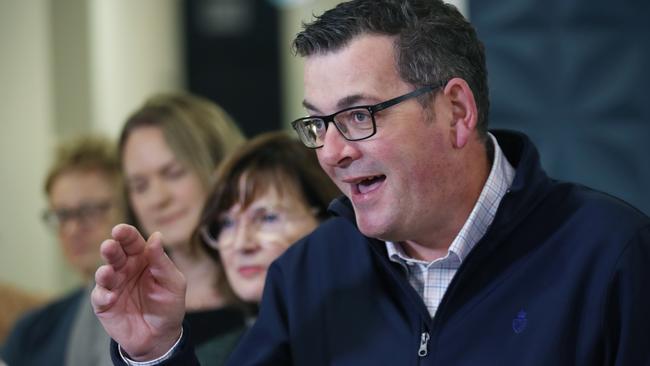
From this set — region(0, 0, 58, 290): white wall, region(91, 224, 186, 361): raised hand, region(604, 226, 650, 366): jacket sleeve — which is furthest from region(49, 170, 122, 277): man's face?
A: region(604, 226, 650, 366): jacket sleeve

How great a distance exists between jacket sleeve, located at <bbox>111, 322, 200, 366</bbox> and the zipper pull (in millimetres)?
412

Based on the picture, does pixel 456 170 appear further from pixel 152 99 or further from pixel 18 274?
pixel 18 274

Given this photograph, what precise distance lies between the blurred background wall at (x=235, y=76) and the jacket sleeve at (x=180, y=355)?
3.79 feet

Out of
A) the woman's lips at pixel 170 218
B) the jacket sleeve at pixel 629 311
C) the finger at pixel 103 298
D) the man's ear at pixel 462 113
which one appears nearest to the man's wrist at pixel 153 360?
the finger at pixel 103 298

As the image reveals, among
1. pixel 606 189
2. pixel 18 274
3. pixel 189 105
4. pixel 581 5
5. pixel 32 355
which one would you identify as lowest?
pixel 18 274

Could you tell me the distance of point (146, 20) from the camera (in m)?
6.80

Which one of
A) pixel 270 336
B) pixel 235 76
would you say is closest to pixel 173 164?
pixel 270 336

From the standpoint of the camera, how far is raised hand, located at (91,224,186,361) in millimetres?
1744

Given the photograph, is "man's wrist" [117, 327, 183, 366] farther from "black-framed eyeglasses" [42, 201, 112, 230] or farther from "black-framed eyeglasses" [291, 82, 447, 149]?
"black-framed eyeglasses" [42, 201, 112, 230]

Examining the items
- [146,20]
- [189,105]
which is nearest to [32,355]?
[189,105]

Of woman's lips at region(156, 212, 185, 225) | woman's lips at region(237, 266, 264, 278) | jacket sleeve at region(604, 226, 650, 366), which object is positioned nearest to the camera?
jacket sleeve at region(604, 226, 650, 366)

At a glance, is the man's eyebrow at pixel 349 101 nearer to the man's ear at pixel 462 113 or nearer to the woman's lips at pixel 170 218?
the man's ear at pixel 462 113

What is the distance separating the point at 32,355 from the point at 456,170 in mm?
2008

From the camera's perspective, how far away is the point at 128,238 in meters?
1.70
